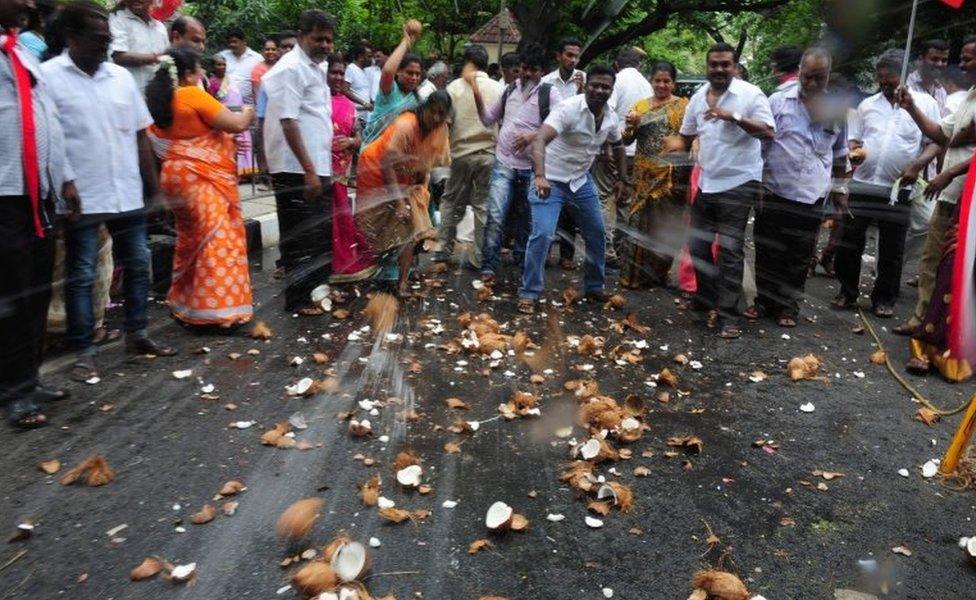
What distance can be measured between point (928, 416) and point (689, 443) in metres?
1.54

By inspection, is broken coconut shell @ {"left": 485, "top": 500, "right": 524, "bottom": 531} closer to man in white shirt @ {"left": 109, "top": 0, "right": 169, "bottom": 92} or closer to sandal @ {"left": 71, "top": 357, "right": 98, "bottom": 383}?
sandal @ {"left": 71, "top": 357, "right": 98, "bottom": 383}

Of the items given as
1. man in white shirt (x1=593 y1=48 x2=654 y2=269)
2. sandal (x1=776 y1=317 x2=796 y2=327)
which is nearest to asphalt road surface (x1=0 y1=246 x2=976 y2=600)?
sandal (x1=776 y1=317 x2=796 y2=327)

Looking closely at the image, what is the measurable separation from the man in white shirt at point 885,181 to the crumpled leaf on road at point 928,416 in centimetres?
212

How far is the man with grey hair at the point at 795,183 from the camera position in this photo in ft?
18.6

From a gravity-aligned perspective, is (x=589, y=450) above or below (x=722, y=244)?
below

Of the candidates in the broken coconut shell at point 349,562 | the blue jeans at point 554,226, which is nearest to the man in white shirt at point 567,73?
the blue jeans at point 554,226

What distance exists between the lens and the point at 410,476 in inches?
130

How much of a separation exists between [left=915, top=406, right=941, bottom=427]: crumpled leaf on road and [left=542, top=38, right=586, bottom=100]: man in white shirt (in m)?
3.81

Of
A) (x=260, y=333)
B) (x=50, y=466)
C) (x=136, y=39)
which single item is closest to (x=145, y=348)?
(x=260, y=333)

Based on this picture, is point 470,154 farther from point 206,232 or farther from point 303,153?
point 206,232

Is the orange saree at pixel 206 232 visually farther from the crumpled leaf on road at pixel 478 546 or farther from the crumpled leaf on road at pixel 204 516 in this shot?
the crumpled leaf on road at pixel 478 546

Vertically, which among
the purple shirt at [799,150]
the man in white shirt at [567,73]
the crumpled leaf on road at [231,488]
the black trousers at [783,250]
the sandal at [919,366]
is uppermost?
the man in white shirt at [567,73]

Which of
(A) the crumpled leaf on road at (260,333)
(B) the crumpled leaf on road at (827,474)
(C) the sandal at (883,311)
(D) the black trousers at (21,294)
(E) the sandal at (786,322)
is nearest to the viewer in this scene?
(B) the crumpled leaf on road at (827,474)

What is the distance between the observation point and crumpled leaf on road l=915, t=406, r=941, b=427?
14.0 ft
